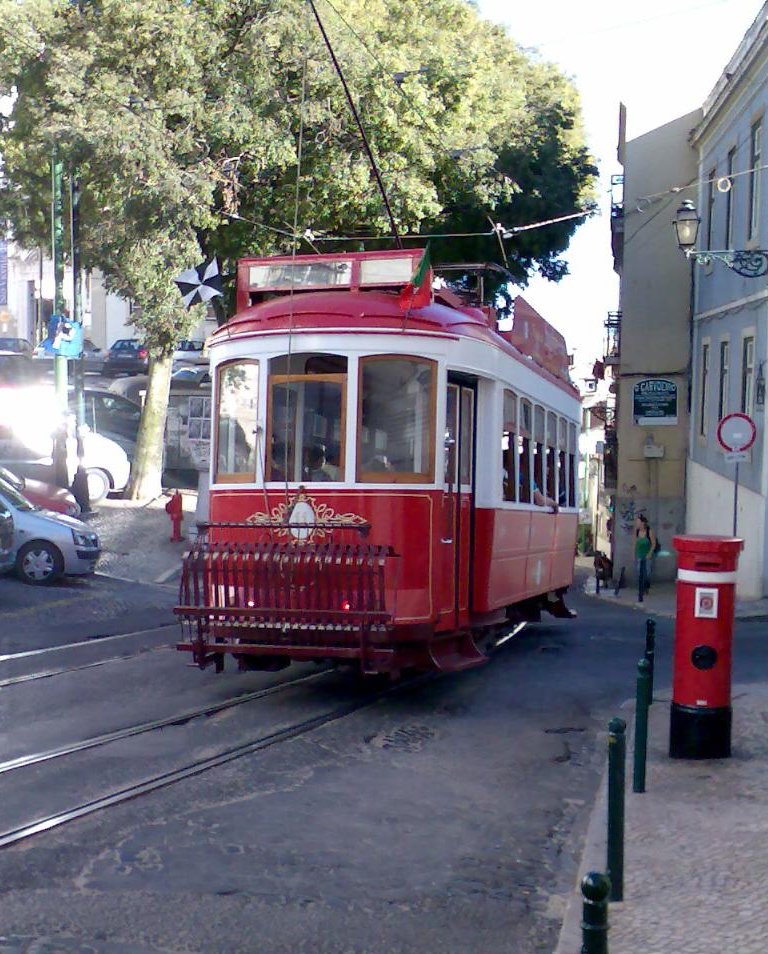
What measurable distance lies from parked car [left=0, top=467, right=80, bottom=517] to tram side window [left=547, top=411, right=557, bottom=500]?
11.3 meters

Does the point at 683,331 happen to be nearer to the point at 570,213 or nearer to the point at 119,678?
the point at 570,213

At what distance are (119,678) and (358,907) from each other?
6884mm

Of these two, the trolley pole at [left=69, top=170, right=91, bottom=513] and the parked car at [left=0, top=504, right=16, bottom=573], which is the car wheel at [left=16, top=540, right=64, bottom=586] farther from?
the trolley pole at [left=69, top=170, right=91, bottom=513]

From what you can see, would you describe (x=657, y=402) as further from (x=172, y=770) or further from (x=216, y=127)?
(x=172, y=770)

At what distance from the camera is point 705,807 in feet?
25.4

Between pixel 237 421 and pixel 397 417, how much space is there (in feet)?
4.50

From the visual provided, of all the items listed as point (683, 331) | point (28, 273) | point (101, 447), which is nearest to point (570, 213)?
point (683, 331)

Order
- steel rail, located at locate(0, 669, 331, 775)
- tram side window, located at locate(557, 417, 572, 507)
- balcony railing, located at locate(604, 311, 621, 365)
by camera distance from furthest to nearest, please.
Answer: balcony railing, located at locate(604, 311, 621, 365)
tram side window, located at locate(557, 417, 572, 507)
steel rail, located at locate(0, 669, 331, 775)

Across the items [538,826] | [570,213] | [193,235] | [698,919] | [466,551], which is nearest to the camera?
[698,919]

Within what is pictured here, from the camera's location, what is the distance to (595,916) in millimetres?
3818

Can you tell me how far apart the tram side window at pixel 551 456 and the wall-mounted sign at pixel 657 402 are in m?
16.3

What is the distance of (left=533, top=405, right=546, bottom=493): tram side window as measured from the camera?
14078 millimetres

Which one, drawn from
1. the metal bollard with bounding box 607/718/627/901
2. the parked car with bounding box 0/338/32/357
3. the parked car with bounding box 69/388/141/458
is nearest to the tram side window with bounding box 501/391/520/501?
the metal bollard with bounding box 607/718/627/901

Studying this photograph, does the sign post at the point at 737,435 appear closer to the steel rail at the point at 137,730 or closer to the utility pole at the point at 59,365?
the steel rail at the point at 137,730
